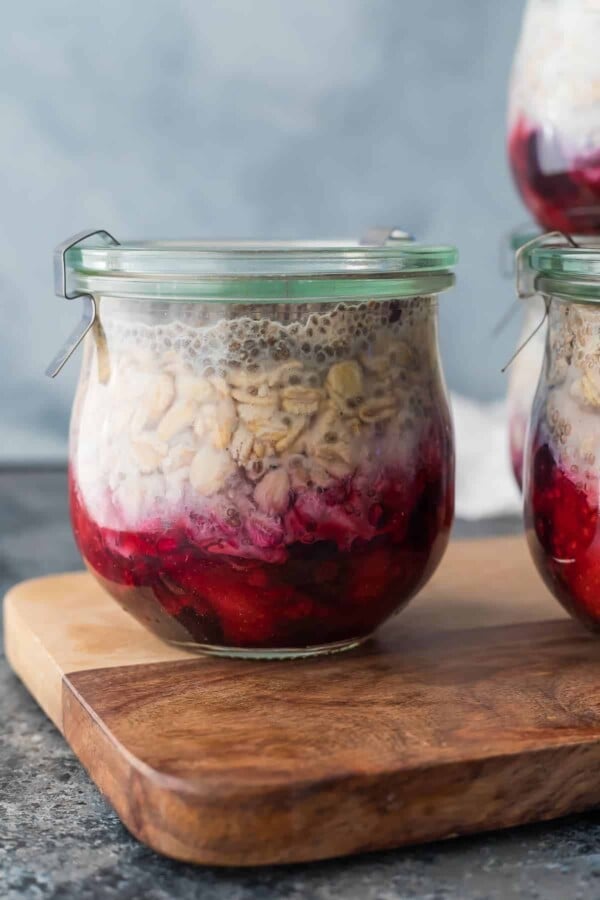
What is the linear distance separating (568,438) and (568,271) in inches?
3.5

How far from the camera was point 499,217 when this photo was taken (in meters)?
1.85

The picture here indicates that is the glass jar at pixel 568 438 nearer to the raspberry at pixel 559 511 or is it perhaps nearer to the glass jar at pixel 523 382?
the raspberry at pixel 559 511

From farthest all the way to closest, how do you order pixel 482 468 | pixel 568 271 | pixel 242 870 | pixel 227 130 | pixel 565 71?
pixel 227 130, pixel 482 468, pixel 565 71, pixel 568 271, pixel 242 870

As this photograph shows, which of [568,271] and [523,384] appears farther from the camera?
[523,384]

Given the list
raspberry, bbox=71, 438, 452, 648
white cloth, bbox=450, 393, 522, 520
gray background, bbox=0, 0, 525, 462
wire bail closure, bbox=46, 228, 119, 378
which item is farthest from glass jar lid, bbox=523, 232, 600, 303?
gray background, bbox=0, 0, 525, 462

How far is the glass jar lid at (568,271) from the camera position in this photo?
680 millimetres

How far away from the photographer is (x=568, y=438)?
0.71 m

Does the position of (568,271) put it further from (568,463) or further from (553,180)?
(553,180)

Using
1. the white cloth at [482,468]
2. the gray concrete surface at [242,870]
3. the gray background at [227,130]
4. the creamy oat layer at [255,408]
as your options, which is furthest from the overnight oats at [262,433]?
the gray background at [227,130]

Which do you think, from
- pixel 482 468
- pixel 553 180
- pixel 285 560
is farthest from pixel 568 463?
pixel 482 468

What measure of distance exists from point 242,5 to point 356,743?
1245 mm

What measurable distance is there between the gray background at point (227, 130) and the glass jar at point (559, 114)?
0.81 metres

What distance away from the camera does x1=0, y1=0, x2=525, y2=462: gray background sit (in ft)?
5.33

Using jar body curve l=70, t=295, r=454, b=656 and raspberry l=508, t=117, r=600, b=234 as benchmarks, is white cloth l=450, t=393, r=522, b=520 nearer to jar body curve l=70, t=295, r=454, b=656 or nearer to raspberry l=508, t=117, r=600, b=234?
raspberry l=508, t=117, r=600, b=234
